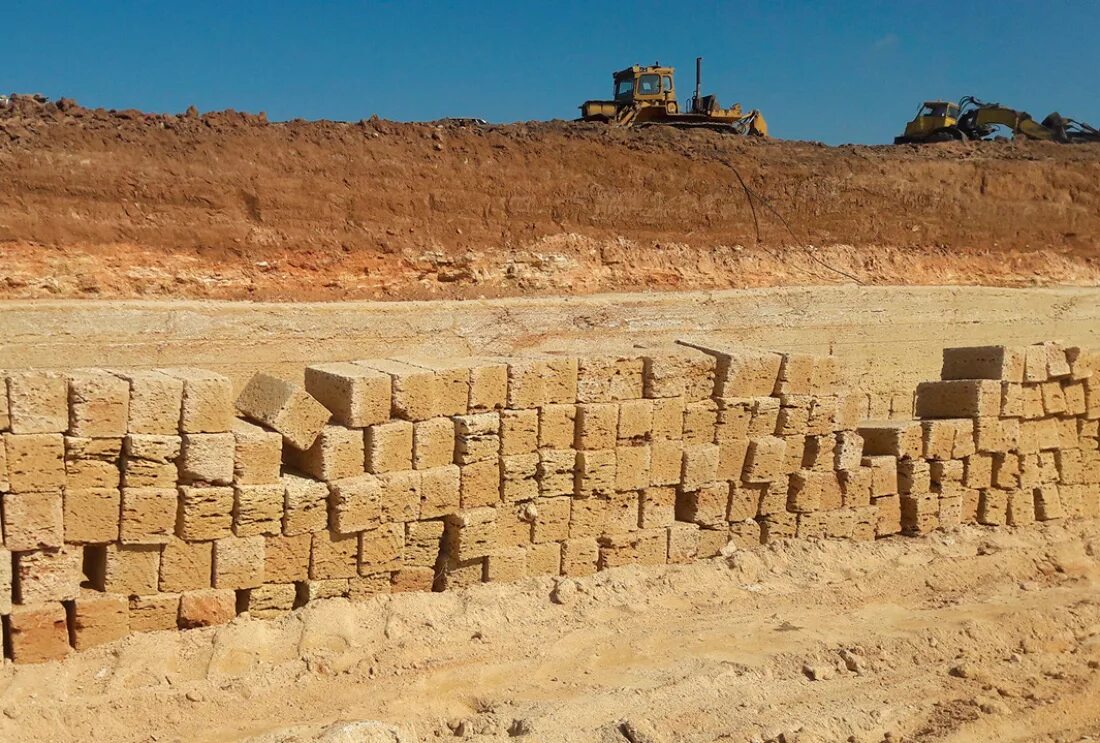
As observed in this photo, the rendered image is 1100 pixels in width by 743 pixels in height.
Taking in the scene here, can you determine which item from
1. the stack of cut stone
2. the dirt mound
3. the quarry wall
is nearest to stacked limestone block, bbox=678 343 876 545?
the quarry wall

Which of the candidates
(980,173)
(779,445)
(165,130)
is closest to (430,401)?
(779,445)

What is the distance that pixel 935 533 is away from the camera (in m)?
11.4

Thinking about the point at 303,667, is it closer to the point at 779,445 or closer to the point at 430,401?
the point at 430,401

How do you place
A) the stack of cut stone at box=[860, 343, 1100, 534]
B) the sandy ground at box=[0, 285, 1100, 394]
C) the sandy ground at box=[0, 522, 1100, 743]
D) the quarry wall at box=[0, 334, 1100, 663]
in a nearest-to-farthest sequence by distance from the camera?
1. the sandy ground at box=[0, 522, 1100, 743]
2. the quarry wall at box=[0, 334, 1100, 663]
3. the stack of cut stone at box=[860, 343, 1100, 534]
4. the sandy ground at box=[0, 285, 1100, 394]

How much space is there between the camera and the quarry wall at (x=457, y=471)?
7.35 m

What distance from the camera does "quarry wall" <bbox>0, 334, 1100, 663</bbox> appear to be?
24.1 ft

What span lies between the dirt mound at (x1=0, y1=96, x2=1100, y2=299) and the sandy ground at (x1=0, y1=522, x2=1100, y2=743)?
837 cm

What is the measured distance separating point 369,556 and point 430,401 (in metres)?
1.34

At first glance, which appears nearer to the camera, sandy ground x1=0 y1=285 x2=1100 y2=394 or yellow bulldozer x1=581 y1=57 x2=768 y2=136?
sandy ground x1=0 y1=285 x2=1100 y2=394

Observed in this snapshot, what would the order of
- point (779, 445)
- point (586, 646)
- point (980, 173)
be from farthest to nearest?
1. point (980, 173)
2. point (779, 445)
3. point (586, 646)

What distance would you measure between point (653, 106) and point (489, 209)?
6.54m

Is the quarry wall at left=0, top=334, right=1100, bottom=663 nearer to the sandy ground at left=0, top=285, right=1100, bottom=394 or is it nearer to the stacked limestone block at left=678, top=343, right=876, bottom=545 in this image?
the stacked limestone block at left=678, top=343, right=876, bottom=545

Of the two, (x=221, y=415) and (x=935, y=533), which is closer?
(x=221, y=415)

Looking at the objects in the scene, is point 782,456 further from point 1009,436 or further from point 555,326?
point 555,326
